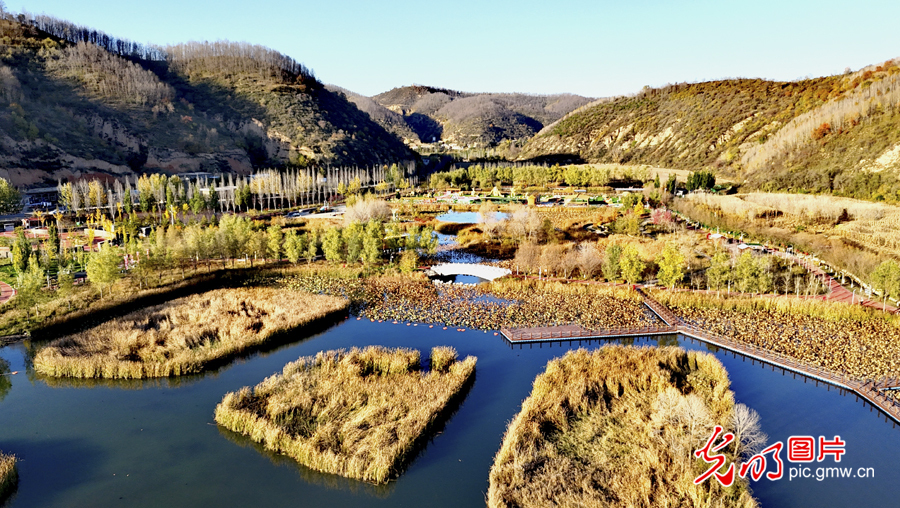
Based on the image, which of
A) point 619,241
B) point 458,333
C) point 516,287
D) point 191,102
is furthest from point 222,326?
point 191,102

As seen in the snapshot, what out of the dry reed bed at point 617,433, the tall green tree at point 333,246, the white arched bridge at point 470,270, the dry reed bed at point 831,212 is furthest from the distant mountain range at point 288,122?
the tall green tree at point 333,246

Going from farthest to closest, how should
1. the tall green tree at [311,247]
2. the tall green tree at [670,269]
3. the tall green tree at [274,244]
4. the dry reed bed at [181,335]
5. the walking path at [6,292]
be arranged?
the tall green tree at [274,244] → the tall green tree at [311,247] → the tall green tree at [670,269] → the walking path at [6,292] → the dry reed bed at [181,335]

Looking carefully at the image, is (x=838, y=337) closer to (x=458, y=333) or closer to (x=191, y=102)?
(x=458, y=333)

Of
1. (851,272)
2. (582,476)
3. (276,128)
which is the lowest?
(582,476)

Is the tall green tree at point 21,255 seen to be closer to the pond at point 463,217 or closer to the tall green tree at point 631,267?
the tall green tree at point 631,267

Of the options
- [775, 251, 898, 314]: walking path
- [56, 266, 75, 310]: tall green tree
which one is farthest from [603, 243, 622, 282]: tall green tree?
[56, 266, 75, 310]: tall green tree

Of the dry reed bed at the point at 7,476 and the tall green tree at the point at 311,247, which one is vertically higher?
the tall green tree at the point at 311,247
